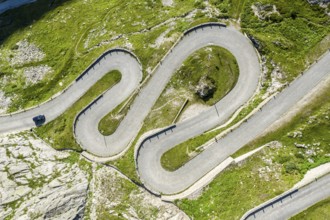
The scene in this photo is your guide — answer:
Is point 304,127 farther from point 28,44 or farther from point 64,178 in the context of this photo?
point 28,44

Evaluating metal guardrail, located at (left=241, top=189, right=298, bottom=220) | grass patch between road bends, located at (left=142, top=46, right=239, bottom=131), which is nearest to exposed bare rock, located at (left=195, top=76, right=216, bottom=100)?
grass patch between road bends, located at (left=142, top=46, right=239, bottom=131)

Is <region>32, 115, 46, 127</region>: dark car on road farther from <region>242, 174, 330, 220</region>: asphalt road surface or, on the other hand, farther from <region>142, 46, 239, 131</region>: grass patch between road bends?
<region>242, 174, 330, 220</region>: asphalt road surface

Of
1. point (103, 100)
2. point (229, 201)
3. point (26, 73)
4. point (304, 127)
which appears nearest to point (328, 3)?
point (304, 127)

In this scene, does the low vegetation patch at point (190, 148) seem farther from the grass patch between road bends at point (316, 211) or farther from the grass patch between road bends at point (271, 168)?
the grass patch between road bends at point (316, 211)

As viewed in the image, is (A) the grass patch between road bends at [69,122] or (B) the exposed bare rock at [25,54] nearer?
(A) the grass patch between road bends at [69,122]

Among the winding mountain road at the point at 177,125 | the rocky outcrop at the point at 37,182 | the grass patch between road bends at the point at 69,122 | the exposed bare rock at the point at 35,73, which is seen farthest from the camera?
the exposed bare rock at the point at 35,73

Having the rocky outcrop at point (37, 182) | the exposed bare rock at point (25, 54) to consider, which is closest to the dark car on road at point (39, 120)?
the rocky outcrop at point (37, 182)
